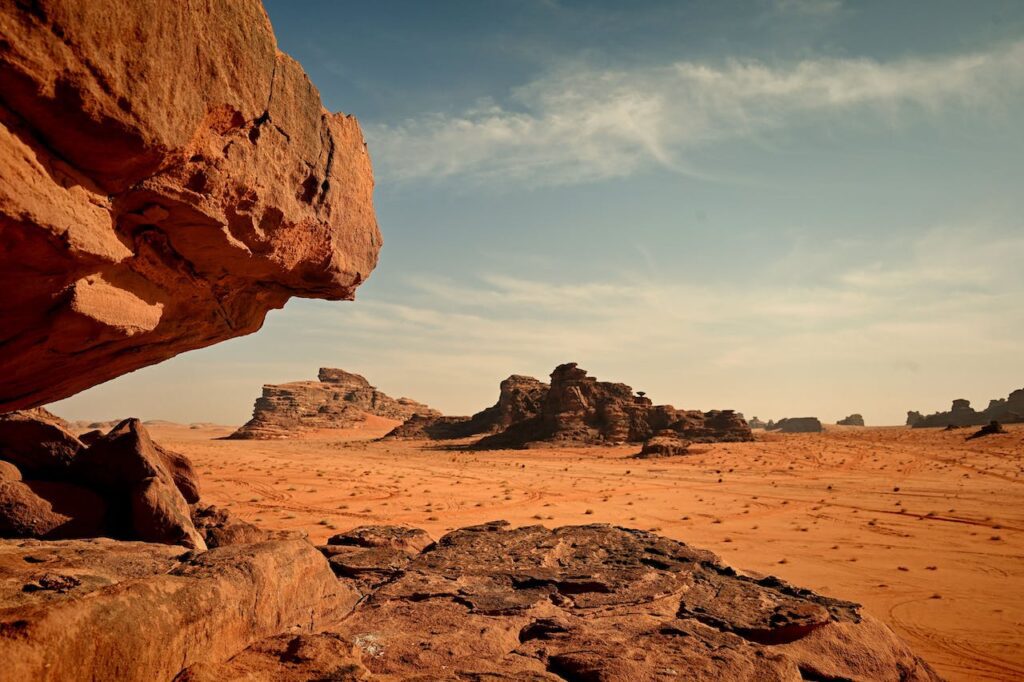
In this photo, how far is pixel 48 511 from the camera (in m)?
5.65

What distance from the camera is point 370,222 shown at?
695 cm

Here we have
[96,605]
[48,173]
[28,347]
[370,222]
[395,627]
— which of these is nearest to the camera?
[96,605]

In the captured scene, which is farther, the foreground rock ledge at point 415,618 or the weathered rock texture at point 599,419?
the weathered rock texture at point 599,419

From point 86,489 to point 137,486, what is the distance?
761 mm

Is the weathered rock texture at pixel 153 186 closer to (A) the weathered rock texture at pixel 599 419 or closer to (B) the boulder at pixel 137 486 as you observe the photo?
(B) the boulder at pixel 137 486

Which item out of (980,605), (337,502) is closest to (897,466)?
(980,605)

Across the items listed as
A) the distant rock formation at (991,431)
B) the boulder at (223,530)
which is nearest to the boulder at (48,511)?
the boulder at (223,530)

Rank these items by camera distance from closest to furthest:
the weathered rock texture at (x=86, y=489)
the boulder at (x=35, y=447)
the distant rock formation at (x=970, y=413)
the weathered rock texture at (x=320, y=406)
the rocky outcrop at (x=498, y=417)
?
the weathered rock texture at (x=86, y=489) → the boulder at (x=35, y=447) → the rocky outcrop at (x=498, y=417) → the weathered rock texture at (x=320, y=406) → the distant rock formation at (x=970, y=413)

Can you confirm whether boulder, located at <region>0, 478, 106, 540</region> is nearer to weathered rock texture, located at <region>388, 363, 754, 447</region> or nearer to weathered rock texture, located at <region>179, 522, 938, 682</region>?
weathered rock texture, located at <region>179, 522, 938, 682</region>

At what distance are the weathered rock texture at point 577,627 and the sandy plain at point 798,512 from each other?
1.78 m

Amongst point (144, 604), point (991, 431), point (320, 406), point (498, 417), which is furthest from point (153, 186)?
point (320, 406)

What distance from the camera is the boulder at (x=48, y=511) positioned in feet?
17.7

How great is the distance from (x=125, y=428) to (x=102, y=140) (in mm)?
5254

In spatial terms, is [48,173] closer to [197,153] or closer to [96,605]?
[197,153]
